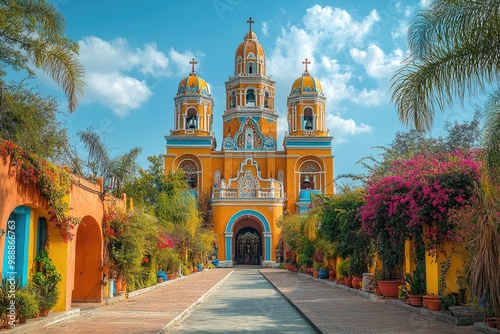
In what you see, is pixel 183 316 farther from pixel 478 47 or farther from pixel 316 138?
pixel 316 138

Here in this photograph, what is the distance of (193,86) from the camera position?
49.2m

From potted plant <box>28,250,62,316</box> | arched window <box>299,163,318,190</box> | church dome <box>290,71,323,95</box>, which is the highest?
church dome <box>290,71,323,95</box>

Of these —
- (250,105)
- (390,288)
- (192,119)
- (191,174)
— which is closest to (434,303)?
(390,288)

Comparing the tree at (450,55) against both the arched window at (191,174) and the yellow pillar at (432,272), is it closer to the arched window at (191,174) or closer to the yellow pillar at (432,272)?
the yellow pillar at (432,272)

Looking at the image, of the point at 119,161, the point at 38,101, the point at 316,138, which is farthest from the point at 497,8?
the point at 316,138

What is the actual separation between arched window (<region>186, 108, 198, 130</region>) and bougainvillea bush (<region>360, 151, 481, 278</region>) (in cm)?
3499

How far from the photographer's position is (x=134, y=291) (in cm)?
1786

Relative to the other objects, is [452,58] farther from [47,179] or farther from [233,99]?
[233,99]

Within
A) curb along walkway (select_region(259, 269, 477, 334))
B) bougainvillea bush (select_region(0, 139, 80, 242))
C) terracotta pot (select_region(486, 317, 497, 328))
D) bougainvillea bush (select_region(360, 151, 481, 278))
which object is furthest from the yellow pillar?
bougainvillea bush (select_region(0, 139, 80, 242))

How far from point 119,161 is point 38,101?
39.4 ft

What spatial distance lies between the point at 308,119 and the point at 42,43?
39.2 metres

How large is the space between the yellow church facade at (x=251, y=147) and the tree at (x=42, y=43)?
33.1 metres

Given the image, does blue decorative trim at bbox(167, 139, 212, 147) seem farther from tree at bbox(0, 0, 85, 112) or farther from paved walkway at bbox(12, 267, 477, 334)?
tree at bbox(0, 0, 85, 112)

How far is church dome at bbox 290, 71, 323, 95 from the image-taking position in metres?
48.8
